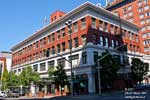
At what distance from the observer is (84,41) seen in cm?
5106

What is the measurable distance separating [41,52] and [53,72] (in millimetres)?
20144

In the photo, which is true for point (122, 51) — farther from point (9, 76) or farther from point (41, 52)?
point (9, 76)

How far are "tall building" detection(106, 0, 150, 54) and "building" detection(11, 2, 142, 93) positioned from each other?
25.9 m

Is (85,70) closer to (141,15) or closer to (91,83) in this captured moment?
(91,83)

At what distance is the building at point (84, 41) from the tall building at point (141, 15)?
25.9 metres

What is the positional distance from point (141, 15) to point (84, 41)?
5299 cm

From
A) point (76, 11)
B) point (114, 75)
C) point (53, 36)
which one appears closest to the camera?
point (114, 75)

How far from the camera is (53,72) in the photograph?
5000 centimetres

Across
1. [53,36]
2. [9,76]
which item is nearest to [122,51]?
[53,36]

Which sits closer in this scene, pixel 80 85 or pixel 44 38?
pixel 80 85

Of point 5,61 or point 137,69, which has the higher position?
point 5,61

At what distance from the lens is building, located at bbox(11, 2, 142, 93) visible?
4978 cm

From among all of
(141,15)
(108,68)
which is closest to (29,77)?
(108,68)

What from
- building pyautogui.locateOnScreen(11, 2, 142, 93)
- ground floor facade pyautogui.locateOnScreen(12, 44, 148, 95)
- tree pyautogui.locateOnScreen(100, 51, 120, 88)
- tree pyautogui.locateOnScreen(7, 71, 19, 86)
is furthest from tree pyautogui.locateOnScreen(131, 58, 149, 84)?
tree pyautogui.locateOnScreen(7, 71, 19, 86)
